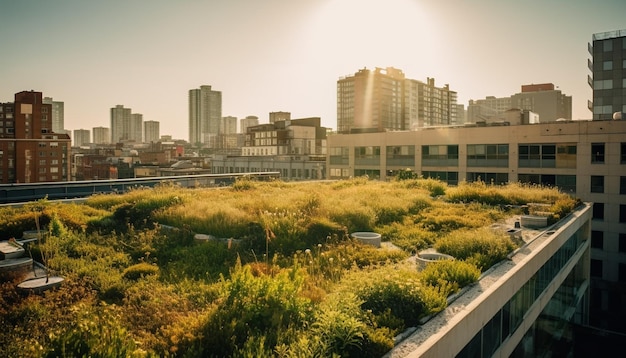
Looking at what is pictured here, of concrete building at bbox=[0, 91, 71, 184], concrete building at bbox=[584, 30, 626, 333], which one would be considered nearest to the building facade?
concrete building at bbox=[584, 30, 626, 333]

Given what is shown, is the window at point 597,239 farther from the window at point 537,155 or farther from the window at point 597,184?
the window at point 537,155

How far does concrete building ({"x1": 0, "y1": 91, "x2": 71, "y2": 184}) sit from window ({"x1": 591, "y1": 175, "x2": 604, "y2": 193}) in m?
108

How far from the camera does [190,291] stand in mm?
9219

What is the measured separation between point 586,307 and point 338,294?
2643cm

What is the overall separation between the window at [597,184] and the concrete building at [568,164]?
0.09 meters

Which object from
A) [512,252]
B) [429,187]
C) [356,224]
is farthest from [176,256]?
[429,187]

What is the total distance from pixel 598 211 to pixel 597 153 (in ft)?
19.7

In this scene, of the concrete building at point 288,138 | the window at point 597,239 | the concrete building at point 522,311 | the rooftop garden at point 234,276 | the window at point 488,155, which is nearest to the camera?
the rooftop garden at point 234,276

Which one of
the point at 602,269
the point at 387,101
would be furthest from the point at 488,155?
the point at 387,101

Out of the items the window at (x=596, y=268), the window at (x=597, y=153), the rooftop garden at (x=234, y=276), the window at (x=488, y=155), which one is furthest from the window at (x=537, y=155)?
the rooftop garden at (x=234, y=276)

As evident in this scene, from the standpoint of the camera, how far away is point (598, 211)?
4162cm

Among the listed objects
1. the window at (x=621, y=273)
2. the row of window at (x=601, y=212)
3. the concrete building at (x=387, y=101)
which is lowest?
the window at (x=621, y=273)

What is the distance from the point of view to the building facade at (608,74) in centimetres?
6869

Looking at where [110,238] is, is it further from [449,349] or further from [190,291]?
[449,349]
